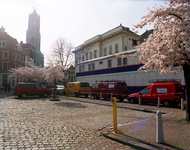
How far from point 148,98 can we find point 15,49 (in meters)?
42.3

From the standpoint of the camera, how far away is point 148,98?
12242mm

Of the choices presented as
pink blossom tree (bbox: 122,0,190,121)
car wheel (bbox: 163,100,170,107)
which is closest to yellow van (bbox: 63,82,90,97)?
car wheel (bbox: 163,100,170,107)

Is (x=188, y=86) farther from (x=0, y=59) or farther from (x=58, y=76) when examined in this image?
(x=0, y=59)

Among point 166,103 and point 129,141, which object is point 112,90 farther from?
point 129,141

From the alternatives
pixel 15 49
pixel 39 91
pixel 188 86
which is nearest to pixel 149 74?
pixel 188 86

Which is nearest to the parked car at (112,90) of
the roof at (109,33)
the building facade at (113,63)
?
the building facade at (113,63)

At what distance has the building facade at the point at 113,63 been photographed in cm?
1916

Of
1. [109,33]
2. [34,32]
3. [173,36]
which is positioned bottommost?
[173,36]

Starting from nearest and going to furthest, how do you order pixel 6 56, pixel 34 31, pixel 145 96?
pixel 145 96 → pixel 6 56 → pixel 34 31

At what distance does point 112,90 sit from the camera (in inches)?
603

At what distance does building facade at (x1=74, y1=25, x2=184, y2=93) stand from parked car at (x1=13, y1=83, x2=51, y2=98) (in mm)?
9710

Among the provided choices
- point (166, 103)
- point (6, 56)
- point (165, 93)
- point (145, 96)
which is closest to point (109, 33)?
point (145, 96)

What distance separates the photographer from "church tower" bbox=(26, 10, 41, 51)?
364ft

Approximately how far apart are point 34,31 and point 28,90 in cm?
10703
